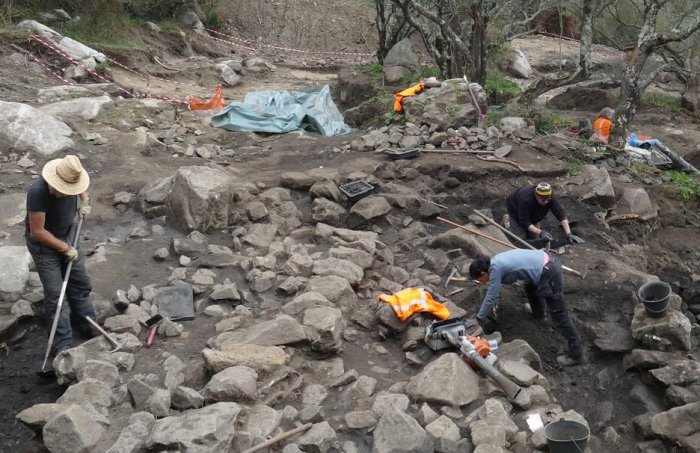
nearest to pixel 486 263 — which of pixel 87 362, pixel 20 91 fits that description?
pixel 87 362

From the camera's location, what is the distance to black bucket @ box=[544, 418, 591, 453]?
3998 mm

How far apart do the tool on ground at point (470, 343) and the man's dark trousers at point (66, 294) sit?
9.31 feet

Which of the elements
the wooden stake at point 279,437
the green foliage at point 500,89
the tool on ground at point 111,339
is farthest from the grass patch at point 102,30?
the wooden stake at point 279,437

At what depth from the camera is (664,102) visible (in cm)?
1538

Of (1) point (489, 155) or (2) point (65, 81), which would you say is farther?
(2) point (65, 81)

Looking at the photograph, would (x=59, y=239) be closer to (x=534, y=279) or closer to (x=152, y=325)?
(x=152, y=325)

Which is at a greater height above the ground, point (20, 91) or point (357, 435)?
point (20, 91)

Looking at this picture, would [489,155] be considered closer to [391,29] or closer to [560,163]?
[560,163]

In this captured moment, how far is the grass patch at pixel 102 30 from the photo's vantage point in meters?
14.5

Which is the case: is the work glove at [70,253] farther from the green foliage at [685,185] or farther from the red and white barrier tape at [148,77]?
the red and white barrier tape at [148,77]

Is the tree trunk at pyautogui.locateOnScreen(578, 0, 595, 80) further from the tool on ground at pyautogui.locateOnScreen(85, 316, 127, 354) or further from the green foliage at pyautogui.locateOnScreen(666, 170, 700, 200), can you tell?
the tool on ground at pyautogui.locateOnScreen(85, 316, 127, 354)

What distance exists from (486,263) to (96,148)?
5.97m

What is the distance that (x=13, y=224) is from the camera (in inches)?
263

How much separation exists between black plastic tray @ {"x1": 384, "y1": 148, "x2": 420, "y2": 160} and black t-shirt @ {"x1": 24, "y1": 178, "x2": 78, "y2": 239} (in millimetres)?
5188
